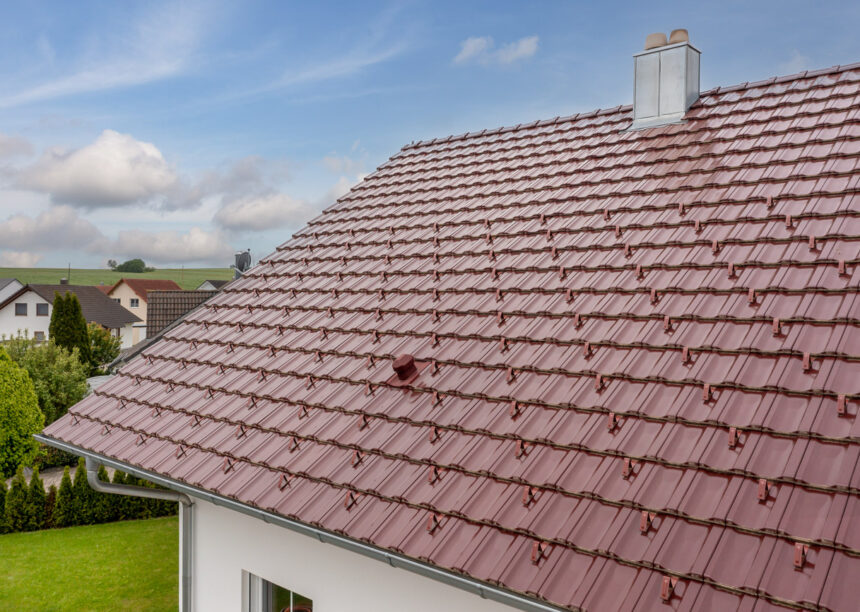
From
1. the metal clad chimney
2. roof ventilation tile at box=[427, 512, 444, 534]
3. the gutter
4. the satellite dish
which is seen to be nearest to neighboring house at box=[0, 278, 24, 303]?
the satellite dish

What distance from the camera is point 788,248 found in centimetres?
390

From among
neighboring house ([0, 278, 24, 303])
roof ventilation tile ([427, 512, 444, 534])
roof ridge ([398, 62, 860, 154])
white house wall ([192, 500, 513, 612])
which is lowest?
white house wall ([192, 500, 513, 612])

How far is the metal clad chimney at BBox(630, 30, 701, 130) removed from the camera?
6.22 metres

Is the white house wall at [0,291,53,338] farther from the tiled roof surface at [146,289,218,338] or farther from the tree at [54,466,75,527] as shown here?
the tree at [54,466,75,527]

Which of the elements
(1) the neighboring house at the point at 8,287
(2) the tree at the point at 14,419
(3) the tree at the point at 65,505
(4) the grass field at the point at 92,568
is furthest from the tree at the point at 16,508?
(1) the neighboring house at the point at 8,287

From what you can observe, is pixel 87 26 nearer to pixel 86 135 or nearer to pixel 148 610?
pixel 86 135

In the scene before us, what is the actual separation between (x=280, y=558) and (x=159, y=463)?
4.08 feet

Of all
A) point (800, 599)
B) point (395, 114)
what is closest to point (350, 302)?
point (800, 599)

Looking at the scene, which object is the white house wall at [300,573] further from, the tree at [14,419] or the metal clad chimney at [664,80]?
the tree at [14,419]

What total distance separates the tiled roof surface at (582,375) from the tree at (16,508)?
11.4 m

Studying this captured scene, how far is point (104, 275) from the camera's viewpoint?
87.3 m

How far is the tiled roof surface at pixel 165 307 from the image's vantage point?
1859 cm

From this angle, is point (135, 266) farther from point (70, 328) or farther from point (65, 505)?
point (65, 505)

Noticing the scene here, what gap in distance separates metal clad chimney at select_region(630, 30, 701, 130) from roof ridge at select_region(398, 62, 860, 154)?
38cm
